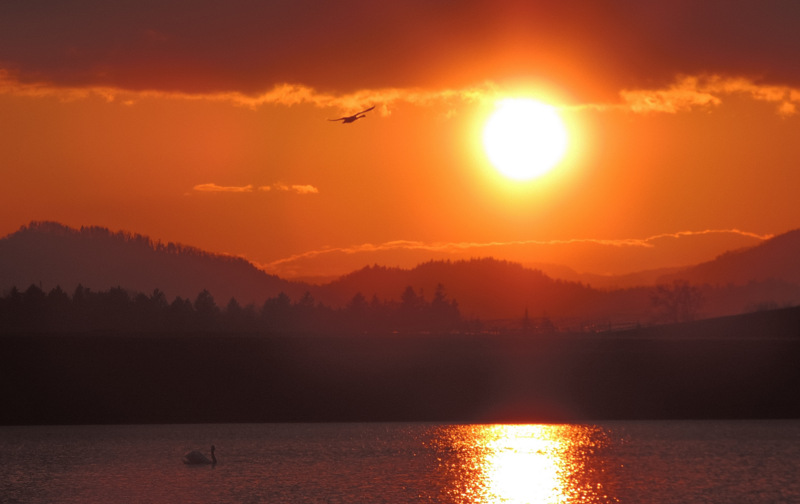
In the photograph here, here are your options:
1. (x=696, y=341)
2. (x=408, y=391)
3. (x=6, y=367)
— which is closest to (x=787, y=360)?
(x=696, y=341)

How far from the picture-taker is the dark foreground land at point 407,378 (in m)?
179

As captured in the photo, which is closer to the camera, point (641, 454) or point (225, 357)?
point (641, 454)

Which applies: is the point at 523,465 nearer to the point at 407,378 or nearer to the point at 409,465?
the point at 409,465

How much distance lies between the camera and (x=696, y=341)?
189m

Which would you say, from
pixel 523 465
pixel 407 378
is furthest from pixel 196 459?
pixel 407 378

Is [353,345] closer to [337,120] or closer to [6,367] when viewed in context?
[6,367]

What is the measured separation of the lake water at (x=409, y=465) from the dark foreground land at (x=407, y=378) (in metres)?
17.0

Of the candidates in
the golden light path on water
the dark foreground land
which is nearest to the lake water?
the golden light path on water

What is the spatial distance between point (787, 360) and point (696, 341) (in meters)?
13.1

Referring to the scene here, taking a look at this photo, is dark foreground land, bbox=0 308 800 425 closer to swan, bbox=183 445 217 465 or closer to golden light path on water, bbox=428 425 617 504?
golden light path on water, bbox=428 425 617 504

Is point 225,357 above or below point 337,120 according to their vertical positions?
below

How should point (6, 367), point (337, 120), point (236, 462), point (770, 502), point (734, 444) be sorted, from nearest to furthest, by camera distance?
point (770, 502) < point (337, 120) < point (236, 462) < point (734, 444) < point (6, 367)

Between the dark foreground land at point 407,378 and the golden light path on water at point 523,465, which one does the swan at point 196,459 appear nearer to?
the golden light path on water at point 523,465

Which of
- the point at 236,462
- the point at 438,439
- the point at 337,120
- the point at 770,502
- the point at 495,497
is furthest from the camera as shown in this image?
the point at 438,439
